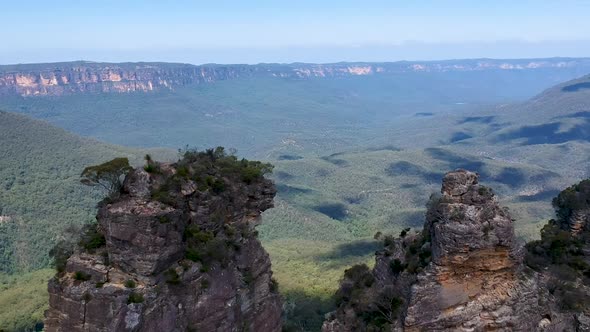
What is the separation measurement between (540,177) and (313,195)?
255ft

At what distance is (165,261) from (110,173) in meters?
5.44

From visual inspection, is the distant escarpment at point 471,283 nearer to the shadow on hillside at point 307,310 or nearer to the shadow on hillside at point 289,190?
the shadow on hillside at point 307,310

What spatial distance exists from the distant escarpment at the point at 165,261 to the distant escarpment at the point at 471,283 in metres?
7.50

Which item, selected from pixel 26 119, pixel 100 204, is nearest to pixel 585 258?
pixel 100 204

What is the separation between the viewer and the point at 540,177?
545 ft

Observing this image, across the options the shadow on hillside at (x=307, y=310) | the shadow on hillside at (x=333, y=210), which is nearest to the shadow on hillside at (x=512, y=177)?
the shadow on hillside at (x=333, y=210)

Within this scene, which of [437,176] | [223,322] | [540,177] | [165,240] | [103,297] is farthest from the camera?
[437,176]

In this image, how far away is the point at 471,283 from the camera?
69.7ft

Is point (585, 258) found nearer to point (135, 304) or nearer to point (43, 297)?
point (135, 304)

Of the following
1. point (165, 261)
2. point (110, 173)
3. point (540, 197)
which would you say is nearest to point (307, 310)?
point (165, 261)

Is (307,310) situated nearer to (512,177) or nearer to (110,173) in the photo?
(110,173)

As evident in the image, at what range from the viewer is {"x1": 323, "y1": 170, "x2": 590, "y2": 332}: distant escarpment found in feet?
69.2

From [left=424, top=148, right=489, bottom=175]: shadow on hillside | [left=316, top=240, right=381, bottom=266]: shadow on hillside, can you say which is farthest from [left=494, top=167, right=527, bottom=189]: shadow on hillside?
[left=316, top=240, right=381, bottom=266]: shadow on hillside

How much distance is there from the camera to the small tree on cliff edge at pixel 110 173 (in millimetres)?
25828
